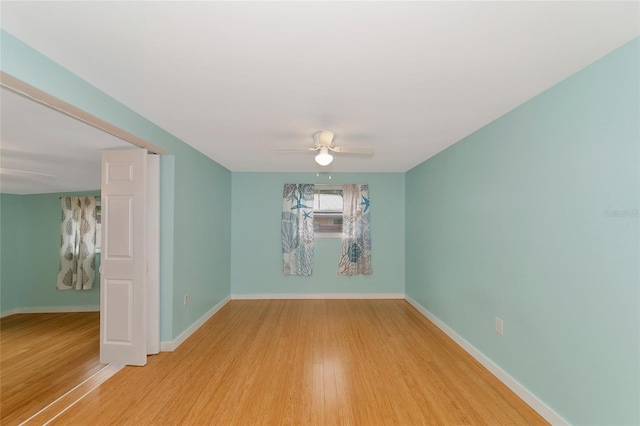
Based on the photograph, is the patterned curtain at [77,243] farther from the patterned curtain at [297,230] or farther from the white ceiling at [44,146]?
the patterned curtain at [297,230]

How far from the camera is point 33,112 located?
1.95 meters

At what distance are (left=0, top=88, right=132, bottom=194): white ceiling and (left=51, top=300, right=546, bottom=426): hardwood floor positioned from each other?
2233mm

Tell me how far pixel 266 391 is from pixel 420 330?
6.94 ft

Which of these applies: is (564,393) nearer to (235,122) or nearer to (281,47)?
(281,47)

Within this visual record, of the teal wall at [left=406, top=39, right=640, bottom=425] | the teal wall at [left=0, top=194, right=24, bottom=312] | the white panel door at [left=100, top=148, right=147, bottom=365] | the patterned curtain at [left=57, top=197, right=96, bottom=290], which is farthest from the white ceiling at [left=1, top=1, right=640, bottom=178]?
the teal wall at [left=0, top=194, right=24, bottom=312]

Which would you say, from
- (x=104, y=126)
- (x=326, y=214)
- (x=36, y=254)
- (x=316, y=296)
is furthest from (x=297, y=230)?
(x=36, y=254)

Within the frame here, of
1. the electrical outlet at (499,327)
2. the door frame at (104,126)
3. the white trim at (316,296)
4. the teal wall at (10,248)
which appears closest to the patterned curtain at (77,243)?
the teal wall at (10,248)

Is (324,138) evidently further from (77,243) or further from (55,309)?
(55,309)

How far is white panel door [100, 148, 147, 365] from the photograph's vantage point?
258 cm

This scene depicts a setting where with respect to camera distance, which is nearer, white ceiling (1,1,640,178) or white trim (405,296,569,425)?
white ceiling (1,1,640,178)

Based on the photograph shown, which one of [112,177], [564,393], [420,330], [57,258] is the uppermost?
[112,177]

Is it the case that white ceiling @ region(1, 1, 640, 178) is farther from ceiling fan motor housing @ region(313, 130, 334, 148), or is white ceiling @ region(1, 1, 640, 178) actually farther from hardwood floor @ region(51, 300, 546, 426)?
hardwood floor @ region(51, 300, 546, 426)

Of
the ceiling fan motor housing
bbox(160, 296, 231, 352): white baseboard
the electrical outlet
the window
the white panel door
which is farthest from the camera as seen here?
the window

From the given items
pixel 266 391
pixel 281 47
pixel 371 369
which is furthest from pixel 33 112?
pixel 371 369
